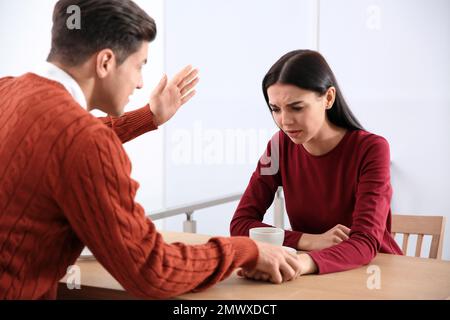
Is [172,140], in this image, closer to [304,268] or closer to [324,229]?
[324,229]

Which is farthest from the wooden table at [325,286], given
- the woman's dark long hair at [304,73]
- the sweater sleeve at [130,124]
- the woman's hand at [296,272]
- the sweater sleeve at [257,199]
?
the woman's dark long hair at [304,73]

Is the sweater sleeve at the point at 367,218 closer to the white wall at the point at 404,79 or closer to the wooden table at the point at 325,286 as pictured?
the wooden table at the point at 325,286

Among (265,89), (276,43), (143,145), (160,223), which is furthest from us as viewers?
(160,223)

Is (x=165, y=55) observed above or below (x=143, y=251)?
above

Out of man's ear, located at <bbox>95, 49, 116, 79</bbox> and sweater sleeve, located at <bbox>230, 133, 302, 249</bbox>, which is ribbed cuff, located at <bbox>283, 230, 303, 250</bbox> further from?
man's ear, located at <bbox>95, 49, 116, 79</bbox>

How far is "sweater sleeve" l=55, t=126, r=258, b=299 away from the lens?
1.09 m

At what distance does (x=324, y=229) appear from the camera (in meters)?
1.95

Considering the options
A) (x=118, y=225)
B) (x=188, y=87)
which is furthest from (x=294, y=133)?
(x=118, y=225)

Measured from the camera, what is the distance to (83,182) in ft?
3.56

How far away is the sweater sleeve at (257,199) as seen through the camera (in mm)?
1876

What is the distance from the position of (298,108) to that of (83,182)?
0.92 meters

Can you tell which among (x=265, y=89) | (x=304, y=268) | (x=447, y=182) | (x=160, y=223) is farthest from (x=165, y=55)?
(x=304, y=268)

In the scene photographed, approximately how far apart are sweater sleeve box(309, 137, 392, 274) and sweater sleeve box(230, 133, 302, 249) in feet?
0.70
